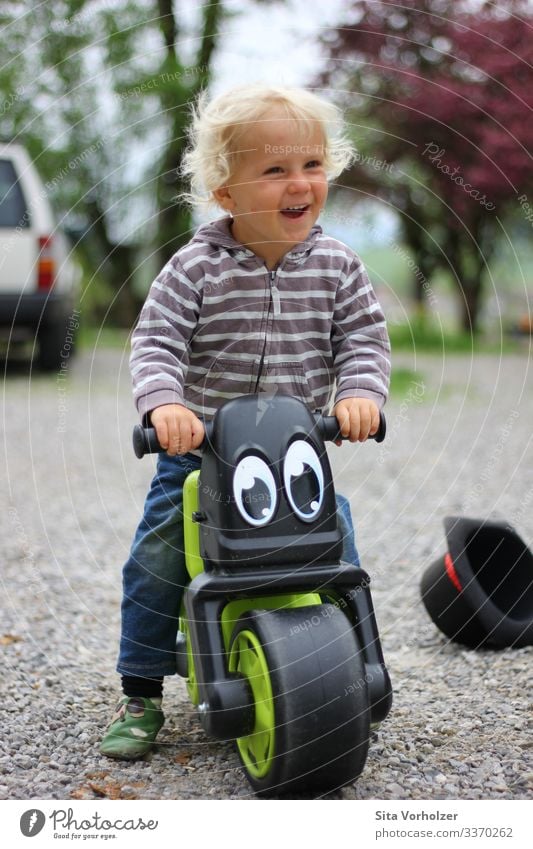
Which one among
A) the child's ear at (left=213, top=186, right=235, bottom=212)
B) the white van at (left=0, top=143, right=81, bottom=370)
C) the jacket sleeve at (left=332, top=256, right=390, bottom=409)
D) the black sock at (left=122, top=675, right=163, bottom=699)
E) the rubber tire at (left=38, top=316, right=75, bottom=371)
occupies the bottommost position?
the black sock at (left=122, top=675, right=163, bottom=699)

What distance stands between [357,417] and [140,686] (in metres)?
0.91

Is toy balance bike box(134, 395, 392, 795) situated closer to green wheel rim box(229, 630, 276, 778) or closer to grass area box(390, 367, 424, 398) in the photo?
green wheel rim box(229, 630, 276, 778)

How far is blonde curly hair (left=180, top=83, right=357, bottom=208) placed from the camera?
224 cm

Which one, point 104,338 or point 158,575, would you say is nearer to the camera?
point 158,575

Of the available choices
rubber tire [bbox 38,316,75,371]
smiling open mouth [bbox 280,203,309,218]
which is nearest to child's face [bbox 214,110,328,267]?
smiling open mouth [bbox 280,203,309,218]

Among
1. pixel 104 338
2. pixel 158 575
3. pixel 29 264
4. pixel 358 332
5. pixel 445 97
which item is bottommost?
pixel 158 575

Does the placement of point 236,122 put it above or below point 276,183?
above

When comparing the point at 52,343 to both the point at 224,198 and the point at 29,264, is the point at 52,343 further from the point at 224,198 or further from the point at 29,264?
the point at 224,198

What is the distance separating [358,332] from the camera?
2383mm

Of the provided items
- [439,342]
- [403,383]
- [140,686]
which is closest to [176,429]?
[140,686]

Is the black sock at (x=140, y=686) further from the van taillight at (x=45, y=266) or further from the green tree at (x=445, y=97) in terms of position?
the green tree at (x=445, y=97)

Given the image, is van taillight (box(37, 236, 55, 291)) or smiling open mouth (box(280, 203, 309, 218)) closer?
smiling open mouth (box(280, 203, 309, 218))

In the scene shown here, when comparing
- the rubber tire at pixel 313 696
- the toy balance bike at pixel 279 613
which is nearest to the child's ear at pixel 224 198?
the toy balance bike at pixel 279 613

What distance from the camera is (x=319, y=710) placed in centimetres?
192
